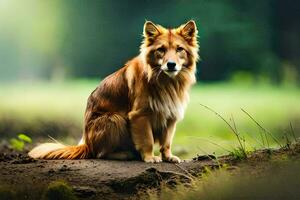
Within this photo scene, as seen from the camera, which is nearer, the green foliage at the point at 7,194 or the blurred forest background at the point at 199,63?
the green foliage at the point at 7,194

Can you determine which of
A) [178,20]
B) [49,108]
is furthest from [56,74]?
[178,20]

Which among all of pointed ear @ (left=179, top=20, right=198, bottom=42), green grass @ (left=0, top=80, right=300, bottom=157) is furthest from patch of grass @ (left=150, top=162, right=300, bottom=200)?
pointed ear @ (left=179, top=20, right=198, bottom=42)

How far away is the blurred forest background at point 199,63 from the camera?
6.07 meters

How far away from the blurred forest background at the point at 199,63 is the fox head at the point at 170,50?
73cm

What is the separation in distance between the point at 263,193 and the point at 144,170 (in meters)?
0.88

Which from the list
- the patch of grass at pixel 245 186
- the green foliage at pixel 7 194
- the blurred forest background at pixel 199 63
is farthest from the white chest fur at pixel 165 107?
the green foliage at pixel 7 194

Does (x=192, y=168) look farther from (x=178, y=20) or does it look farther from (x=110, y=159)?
(x=178, y=20)

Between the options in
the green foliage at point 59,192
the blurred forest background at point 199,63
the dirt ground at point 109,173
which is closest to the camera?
the green foliage at point 59,192

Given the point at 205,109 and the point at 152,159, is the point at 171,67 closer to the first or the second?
the point at 152,159

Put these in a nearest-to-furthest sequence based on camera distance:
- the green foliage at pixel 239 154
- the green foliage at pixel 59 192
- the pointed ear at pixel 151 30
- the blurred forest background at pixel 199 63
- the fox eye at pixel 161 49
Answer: the green foliage at pixel 59 192, the green foliage at pixel 239 154, the fox eye at pixel 161 49, the pointed ear at pixel 151 30, the blurred forest background at pixel 199 63

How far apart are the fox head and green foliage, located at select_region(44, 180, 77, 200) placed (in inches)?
45.2

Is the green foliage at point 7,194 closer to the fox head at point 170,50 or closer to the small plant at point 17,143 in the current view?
the fox head at point 170,50

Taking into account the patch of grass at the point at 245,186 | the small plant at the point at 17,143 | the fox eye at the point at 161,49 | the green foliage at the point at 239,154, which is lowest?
the patch of grass at the point at 245,186

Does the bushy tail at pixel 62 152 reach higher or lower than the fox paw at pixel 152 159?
higher
